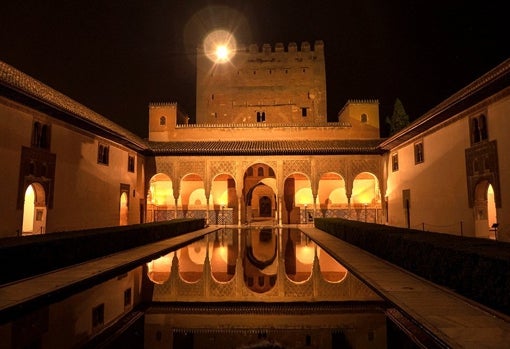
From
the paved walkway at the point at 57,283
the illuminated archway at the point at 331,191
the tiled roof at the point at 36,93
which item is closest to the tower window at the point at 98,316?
the paved walkway at the point at 57,283

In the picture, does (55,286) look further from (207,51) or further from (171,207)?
(207,51)

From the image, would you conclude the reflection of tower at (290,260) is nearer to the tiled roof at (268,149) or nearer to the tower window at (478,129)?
the tower window at (478,129)

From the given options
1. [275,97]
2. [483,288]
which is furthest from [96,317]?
[275,97]

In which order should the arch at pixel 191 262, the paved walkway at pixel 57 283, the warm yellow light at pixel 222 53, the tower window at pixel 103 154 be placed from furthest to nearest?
the warm yellow light at pixel 222 53 < the tower window at pixel 103 154 < the arch at pixel 191 262 < the paved walkway at pixel 57 283

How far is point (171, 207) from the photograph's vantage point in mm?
26734

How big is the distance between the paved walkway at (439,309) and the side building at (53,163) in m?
10.3

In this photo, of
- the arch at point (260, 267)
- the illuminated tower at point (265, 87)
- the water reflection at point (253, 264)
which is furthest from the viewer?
the illuminated tower at point (265, 87)

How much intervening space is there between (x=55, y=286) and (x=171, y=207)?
2072cm

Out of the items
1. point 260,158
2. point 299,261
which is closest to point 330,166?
point 260,158

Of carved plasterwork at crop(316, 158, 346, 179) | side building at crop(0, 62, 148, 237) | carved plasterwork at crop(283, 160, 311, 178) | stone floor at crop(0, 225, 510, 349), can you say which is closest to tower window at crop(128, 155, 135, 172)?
side building at crop(0, 62, 148, 237)

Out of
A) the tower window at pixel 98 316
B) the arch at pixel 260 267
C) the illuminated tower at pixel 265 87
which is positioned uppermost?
the illuminated tower at pixel 265 87

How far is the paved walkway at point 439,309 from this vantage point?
3801 mm

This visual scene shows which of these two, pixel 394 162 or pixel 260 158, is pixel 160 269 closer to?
pixel 260 158

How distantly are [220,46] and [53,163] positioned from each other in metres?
29.1
